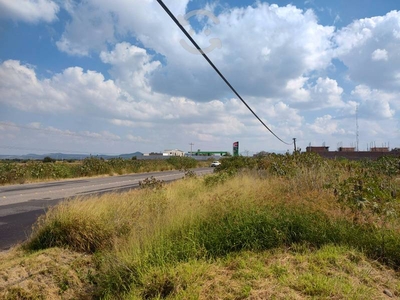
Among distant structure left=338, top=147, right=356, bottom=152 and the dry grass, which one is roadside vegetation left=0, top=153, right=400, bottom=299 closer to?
the dry grass

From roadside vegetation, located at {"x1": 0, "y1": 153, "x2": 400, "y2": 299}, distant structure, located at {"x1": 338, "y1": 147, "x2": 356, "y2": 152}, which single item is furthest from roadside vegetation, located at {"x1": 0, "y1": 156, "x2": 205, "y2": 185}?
distant structure, located at {"x1": 338, "y1": 147, "x2": 356, "y2": 152}

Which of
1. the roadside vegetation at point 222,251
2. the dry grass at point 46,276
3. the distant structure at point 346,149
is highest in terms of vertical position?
the distant structure at point 346,149

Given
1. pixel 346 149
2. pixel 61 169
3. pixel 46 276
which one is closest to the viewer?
pixel 46 276

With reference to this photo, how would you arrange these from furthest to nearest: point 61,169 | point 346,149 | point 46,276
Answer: point 346,149, point 61,169, point 46,276

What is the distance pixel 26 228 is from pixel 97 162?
22.7 metres

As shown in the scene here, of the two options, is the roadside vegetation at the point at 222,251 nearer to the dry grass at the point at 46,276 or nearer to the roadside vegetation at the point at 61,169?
the dry grass at the point at 46,276

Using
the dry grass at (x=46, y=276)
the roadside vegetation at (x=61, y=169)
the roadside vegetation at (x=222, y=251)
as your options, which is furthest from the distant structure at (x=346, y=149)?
the dry grass at (x=46, y=276)

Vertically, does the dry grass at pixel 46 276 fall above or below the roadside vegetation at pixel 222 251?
below

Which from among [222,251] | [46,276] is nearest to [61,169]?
[46,276]

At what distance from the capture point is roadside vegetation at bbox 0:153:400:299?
11.4ft

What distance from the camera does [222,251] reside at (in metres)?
4.38

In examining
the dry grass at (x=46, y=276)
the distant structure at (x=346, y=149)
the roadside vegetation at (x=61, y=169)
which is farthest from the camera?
the distant structure at (x=346, y=149)

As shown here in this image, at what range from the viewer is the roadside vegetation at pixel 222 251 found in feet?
11.4

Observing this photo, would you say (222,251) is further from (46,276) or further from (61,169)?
(61,169)
